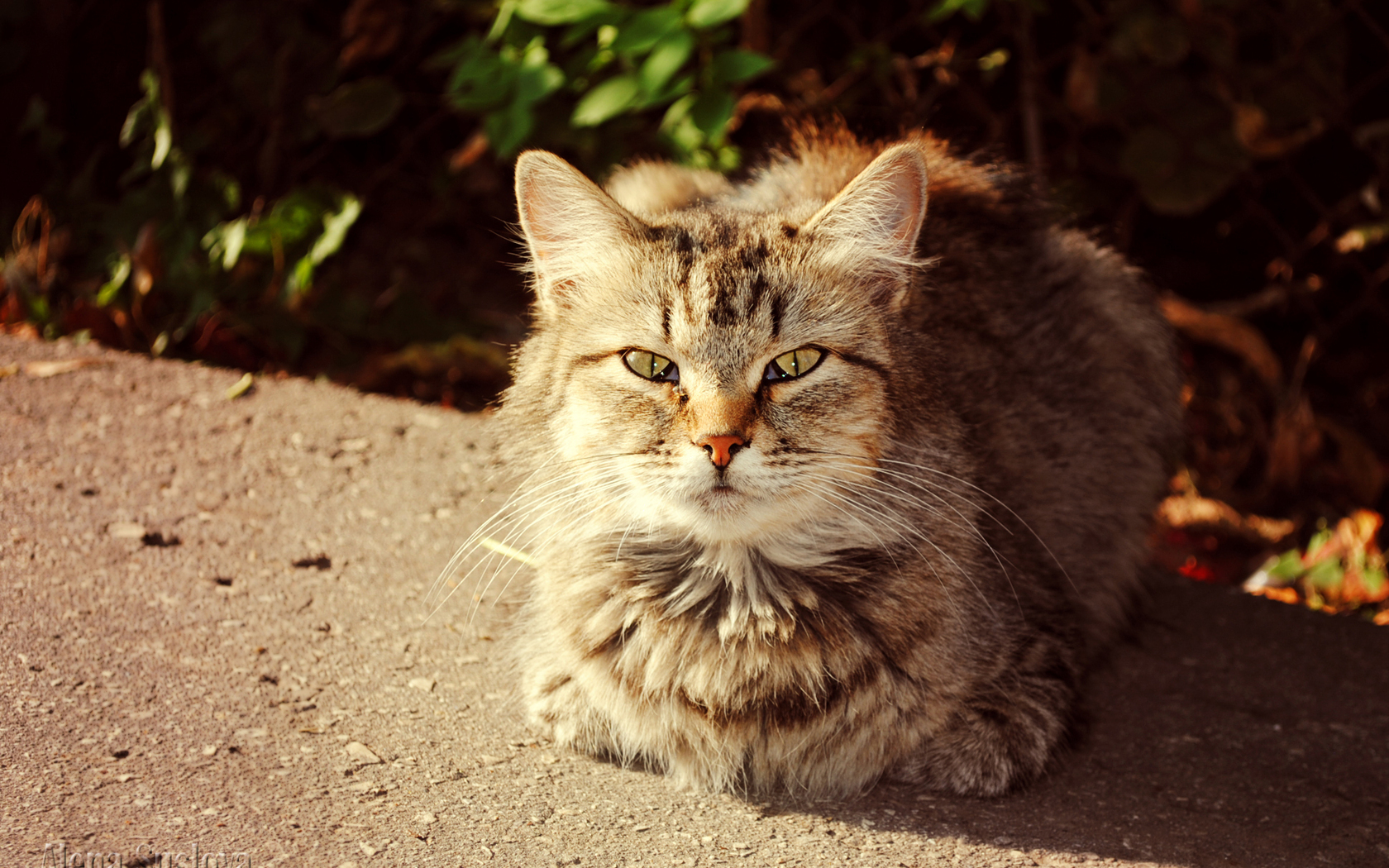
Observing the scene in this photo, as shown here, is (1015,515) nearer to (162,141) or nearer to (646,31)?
(646,31)

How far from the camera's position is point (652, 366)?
2223mm

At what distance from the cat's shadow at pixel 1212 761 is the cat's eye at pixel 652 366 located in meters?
0.87

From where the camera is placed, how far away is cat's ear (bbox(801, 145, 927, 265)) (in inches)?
90.2

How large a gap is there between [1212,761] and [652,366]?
61.1 inches

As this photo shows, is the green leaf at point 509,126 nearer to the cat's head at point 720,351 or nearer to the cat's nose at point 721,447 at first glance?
the cat's head at point 720,351

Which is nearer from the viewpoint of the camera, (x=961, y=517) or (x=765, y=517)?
(x=765, y=517)

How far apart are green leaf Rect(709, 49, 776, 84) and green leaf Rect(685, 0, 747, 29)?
0.18m

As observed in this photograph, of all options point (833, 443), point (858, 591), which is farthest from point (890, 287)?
point (858, 591)

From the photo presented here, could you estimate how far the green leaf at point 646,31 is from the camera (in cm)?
347

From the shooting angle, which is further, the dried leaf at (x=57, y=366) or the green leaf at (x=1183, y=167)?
the green leaf at (x=1183, y=167)

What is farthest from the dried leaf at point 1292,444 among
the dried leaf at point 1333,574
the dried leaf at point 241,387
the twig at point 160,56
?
the twig at point 160,56

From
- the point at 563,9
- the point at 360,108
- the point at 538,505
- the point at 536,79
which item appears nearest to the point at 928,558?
the point at 538,505

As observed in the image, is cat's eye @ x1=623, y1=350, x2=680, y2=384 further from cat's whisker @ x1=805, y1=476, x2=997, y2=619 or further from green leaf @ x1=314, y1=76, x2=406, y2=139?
green leaf @ x1=314, y1=76, x2=406, y2=139

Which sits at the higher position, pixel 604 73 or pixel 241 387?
pixel 604 73
